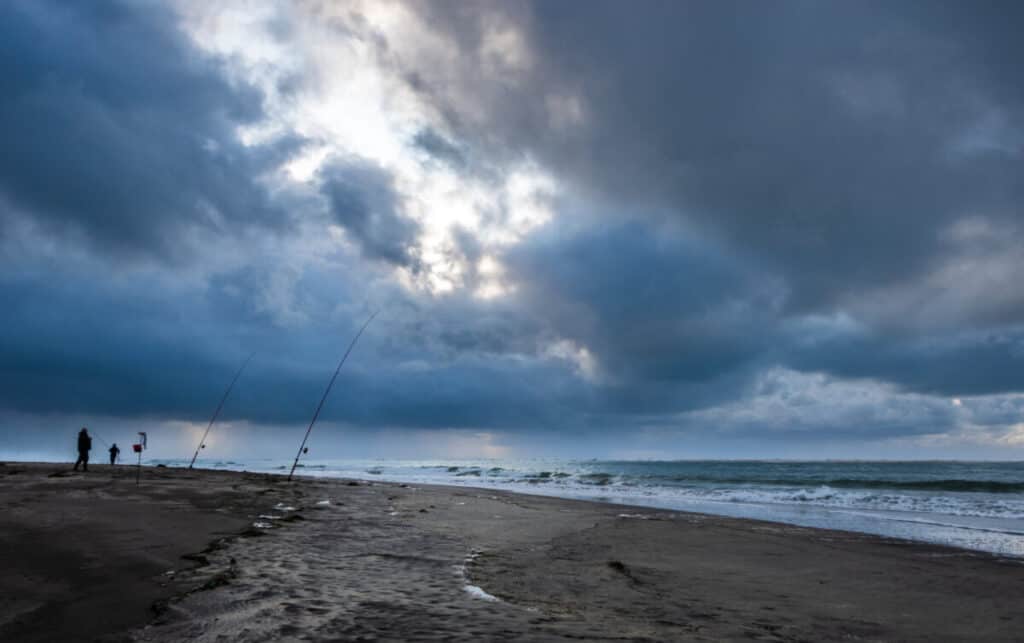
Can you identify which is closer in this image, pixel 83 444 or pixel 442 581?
pixel 442 581

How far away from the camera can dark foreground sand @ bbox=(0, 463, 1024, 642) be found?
14.9 ft

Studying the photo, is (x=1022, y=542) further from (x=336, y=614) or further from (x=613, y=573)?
(x=336, y=614)

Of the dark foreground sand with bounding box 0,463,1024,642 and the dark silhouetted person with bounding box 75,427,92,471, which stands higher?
A: the dark silhouetted person with bounding box 75,427,92,471

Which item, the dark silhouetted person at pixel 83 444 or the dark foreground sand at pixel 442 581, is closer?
the dark foreground sand at pixel 442 581

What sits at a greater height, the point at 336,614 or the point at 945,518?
the point at 336,614

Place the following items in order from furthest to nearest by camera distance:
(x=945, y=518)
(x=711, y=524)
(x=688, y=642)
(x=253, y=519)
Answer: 1. (x=945, y=518)
2. (x=711, y=524)
3. (x=253, y=519)
4. (x=688, y=642)

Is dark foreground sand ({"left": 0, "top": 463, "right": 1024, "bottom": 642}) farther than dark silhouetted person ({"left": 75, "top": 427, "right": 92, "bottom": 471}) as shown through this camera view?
No

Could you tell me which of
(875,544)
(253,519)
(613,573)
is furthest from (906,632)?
(253,519)

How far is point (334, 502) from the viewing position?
16.4 m

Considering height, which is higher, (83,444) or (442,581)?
(83,444)

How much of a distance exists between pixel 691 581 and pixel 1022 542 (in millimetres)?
12781

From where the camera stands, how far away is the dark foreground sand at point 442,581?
4.53 meters

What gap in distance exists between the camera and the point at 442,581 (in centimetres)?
646

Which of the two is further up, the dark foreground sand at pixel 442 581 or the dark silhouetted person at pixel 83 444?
the dark silhouetted person at pixel 83 444
